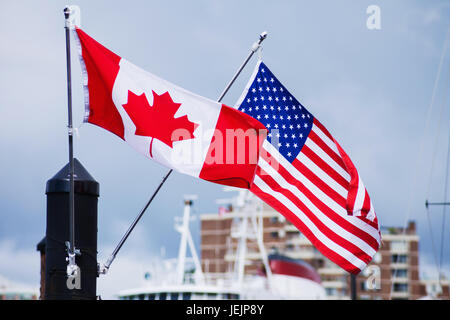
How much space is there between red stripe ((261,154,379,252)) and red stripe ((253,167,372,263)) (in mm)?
51

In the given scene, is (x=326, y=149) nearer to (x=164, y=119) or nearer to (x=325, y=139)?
(x=325, y=139)

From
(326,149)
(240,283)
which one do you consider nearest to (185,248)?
(240,283)

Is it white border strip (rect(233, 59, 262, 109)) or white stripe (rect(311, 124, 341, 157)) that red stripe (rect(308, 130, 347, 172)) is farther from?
white border strip (rect(233, 59, 262, 109))

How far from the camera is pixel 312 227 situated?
43.6ft

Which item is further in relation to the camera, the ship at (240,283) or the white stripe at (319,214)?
the ship at (240,283)

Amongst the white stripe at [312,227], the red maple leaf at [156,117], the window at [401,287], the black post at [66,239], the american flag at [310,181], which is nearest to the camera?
the black post at [66,239]

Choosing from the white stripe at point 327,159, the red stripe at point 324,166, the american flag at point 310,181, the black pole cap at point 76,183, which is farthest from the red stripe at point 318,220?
the black pole cap at point 76,183

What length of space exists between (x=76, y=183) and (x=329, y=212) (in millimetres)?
4887

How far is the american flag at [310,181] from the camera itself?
43.2 feet

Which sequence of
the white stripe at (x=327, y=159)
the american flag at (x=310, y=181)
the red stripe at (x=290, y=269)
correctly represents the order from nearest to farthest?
the american flag at (x=310, y=181), the white stripe at (x=327, y=159), the red stripe at (x=290, y=269)

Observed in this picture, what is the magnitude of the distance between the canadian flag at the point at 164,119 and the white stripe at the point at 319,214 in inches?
46.8

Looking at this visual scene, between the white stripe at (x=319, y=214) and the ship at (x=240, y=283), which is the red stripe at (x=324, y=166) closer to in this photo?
the white stripe at (x=319, y=214)

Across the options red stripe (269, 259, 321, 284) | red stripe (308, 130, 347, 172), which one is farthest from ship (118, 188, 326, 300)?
red stripe (308, 130, 347, 172)
